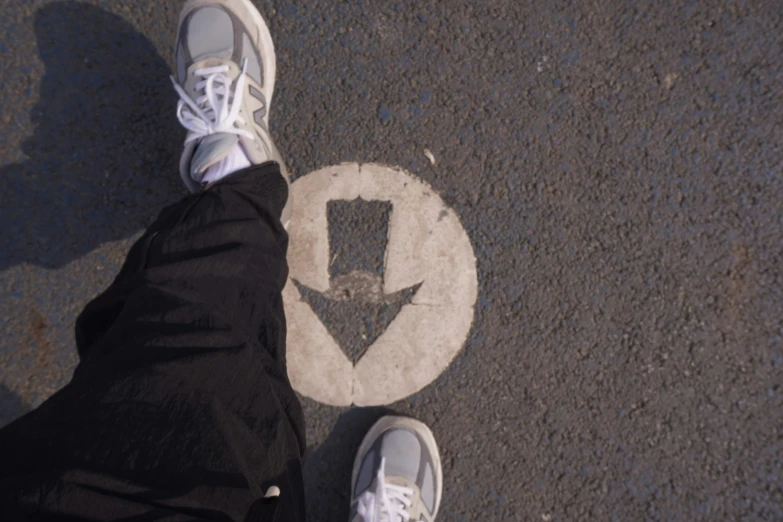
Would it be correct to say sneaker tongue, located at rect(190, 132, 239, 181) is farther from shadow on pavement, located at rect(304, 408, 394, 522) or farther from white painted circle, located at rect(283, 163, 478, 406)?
shadow on pavement, located at rect(304, 408, 394, 522)

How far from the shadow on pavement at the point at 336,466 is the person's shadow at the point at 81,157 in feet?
Answer: 4.03

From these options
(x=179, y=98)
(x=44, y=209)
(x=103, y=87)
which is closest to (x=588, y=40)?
(x=179, y=98)

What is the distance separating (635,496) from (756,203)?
133cm

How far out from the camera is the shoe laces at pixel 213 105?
1970 mm

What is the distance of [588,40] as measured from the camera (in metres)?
2.14

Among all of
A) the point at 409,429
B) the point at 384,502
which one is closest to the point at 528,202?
the point at 409,429

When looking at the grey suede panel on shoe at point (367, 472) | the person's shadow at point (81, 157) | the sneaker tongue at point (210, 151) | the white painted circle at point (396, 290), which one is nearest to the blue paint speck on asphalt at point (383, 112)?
the white painted circle at point (396, 290)

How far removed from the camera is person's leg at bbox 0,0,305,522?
106cm

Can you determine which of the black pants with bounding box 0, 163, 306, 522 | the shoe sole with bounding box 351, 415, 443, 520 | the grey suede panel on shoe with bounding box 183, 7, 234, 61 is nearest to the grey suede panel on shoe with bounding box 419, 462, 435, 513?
the shoe sole with bounding box 351, 415, 443, 520

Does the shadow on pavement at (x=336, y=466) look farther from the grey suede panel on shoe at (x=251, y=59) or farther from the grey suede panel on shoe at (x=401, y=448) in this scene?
the grey suede panel on shoe at (x=251, y=59)

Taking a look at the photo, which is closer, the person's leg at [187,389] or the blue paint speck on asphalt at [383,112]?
the person's leg at [187,389]

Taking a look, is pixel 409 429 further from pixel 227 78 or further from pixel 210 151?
pixel 227 78

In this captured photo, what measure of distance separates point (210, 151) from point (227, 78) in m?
0.44

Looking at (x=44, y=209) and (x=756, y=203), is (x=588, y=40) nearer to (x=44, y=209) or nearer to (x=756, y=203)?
(x=756, y=203)
